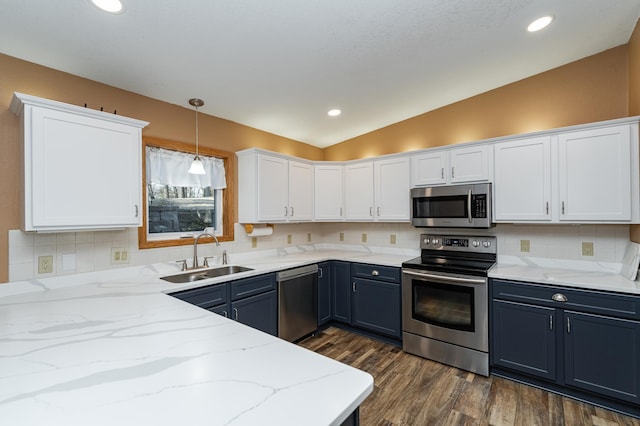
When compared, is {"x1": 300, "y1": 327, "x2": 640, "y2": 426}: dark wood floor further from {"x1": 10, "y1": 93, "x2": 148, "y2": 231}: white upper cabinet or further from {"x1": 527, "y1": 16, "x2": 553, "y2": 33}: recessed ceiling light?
{"x1": 527, "y1": 16, "x2": 553, "y2": 33}: recessed ceiling light

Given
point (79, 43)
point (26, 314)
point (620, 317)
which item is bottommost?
point (620, 317)

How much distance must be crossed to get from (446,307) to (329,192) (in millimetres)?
1913

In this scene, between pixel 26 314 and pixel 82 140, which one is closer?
pixel 26 314

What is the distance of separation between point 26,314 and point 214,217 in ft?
5.89

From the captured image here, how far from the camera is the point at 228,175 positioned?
3.23 metres

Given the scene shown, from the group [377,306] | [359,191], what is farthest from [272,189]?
[377,306]

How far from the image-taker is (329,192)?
12.6 feet

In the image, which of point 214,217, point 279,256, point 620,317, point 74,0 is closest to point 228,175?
point 214,217

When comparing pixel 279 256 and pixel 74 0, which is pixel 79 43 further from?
pixel 279 256

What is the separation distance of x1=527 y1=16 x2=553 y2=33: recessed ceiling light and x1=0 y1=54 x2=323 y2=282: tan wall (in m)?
2.68

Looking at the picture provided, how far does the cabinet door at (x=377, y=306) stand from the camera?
3.02 meters

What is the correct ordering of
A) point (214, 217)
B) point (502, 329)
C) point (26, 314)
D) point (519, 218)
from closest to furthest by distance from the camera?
point (26, 314) < point (502, 329) < point (519, 218) < point (214, 217)

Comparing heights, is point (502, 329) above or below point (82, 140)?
below

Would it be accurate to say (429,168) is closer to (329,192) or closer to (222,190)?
(329,192)
